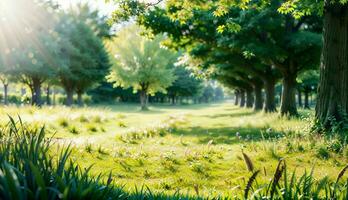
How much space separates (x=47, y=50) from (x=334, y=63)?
2824 centimetres

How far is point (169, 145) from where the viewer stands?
12508 mm

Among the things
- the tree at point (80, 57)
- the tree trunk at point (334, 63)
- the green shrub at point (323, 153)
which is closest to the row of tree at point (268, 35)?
the tree trunk at point (334, 63)

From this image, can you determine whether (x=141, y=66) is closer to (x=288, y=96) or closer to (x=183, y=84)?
(x=288, y=96)

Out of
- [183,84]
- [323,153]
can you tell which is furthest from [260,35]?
[183,84]

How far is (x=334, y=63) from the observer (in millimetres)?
13117

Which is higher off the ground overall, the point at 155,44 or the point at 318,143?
the point at 155,44

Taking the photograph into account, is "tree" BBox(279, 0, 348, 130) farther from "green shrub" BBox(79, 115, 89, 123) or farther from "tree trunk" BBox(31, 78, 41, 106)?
"tree trunk" BBox(31, 78, 41, 106)

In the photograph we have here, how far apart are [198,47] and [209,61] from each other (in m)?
2.58

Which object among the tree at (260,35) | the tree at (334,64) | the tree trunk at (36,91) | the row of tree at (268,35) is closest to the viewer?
the row of tree at (268,35)

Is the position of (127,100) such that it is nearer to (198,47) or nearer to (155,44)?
(155,44)

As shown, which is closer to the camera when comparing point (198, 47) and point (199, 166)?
point (199, 166)

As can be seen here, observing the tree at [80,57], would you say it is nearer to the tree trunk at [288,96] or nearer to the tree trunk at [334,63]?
the tree trunk at [288,96]

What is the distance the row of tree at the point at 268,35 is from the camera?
937 cm

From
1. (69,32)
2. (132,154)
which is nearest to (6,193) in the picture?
(132,154)
